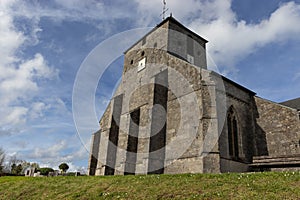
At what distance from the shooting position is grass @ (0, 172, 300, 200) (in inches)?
294

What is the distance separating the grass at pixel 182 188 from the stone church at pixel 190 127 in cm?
355

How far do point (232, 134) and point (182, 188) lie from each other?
8.35m

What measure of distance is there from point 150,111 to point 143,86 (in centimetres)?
377

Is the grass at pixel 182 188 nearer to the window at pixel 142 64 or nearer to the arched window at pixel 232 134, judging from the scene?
the arched window at pixel 232 134

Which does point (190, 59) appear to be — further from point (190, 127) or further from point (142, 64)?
point (190, 127)

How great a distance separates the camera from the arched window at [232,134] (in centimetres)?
1511

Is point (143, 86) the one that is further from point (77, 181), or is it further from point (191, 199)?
point (191, 199)

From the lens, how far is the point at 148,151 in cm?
1502

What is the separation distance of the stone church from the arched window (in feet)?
0.21

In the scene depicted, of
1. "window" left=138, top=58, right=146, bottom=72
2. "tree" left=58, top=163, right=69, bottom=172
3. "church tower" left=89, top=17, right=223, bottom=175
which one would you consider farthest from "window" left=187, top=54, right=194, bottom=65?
"tree" left=58, top=163, right=69, bottom=172

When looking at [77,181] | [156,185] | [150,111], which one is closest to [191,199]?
[156,185]

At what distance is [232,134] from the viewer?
1572 cm

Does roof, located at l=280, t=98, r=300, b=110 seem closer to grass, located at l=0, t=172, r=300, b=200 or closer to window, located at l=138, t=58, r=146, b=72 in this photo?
grass, located at l=0, t=172, r=300, b=200

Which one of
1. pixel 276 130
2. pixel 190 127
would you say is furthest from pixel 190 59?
pixel 276 130
